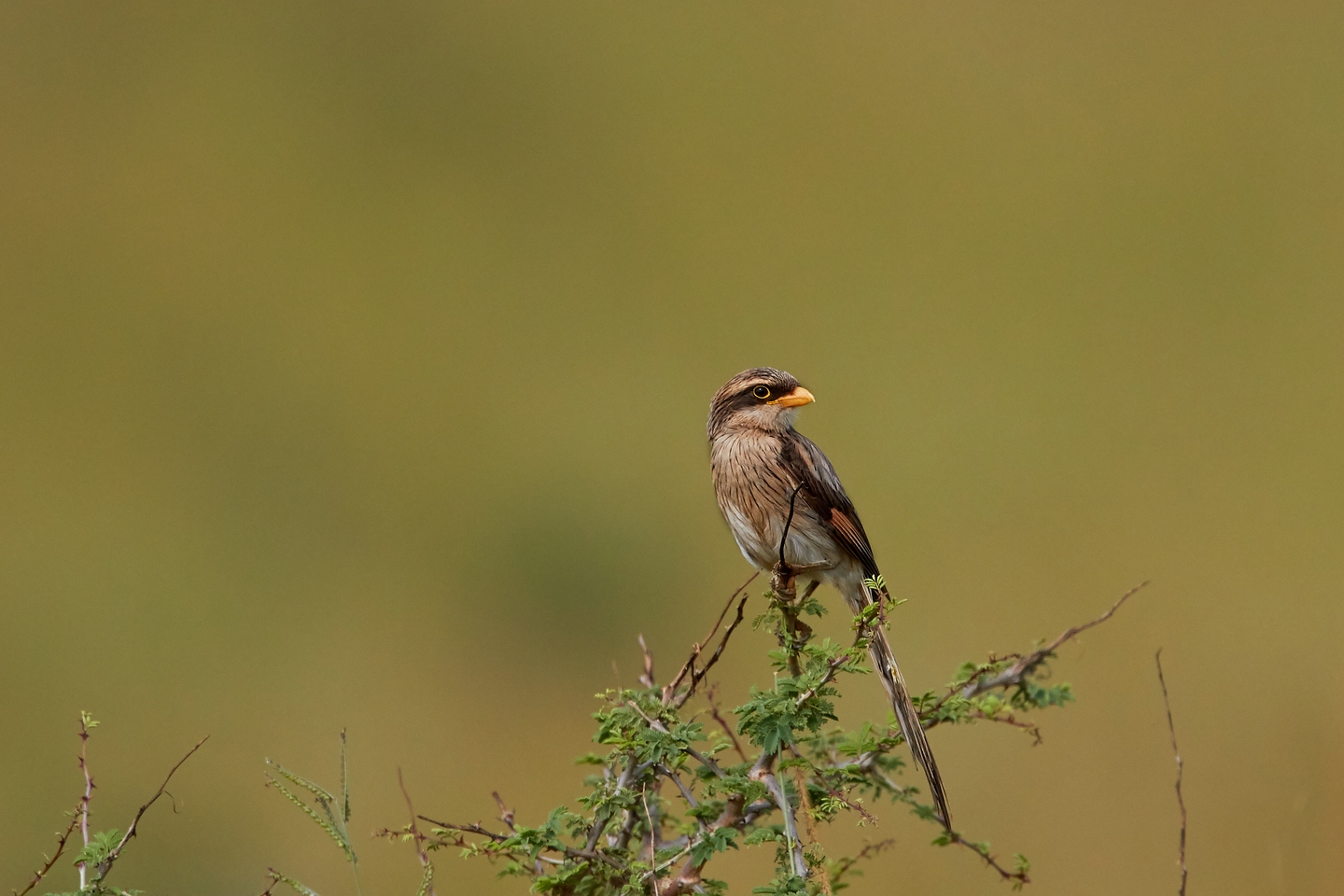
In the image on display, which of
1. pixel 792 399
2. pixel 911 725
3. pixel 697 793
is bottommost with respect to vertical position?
pixel 697 793

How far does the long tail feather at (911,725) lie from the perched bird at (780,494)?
21.0 inches

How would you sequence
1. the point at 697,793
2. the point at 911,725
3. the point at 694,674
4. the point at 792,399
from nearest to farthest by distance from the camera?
the point at 694,674, the point at 697,793, the point at 911,725, the point at 792,399

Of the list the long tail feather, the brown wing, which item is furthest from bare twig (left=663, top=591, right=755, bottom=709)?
the brown wing

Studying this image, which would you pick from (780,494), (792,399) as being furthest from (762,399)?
(780,494)

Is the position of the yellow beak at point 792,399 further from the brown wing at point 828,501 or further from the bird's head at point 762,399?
the brown wing at point 828,501

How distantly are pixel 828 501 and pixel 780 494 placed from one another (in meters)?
0.19

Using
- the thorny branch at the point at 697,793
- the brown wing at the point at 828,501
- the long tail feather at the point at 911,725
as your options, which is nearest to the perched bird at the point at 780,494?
the brown wing at the point at 828,501

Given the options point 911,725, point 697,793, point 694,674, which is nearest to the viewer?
point 694,674

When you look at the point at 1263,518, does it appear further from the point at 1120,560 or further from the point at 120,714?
the point at 120,714

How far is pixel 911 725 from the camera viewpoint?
3.58 metres

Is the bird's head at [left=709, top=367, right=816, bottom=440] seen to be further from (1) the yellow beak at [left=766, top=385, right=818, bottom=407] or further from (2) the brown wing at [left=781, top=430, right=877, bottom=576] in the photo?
(2) the brown wing at [left=781, top=430, right=877, bottom=576]

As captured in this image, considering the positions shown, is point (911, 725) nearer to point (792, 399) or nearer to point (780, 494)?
point (780, 494)

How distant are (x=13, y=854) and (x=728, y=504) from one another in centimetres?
723

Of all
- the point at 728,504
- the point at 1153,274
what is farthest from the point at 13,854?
the point at 1153,274
